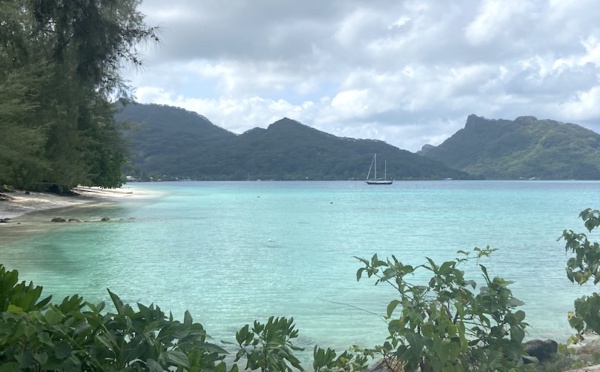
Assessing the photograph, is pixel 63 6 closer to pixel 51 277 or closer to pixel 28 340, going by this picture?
pixel 51 277

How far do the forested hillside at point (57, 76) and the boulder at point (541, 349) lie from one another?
1814 centimetres

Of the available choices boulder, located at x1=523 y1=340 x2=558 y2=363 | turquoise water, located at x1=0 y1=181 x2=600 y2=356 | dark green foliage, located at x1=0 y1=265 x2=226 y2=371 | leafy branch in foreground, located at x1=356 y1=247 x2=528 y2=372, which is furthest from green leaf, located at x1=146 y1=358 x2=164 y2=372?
turquoise water, located at x1=0 y1=181 x2=600 y2=356

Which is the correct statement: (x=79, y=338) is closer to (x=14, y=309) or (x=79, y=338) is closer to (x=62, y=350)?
(x=62, y=350)

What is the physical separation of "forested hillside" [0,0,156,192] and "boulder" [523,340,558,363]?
18137mm

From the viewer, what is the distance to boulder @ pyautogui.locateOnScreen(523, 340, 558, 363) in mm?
5754

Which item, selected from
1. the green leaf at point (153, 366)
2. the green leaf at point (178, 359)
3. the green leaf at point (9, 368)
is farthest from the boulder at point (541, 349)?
the green leaf at point (9, 368)

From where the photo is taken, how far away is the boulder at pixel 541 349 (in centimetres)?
575

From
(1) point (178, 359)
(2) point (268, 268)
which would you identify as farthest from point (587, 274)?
(2) point (268, 268)

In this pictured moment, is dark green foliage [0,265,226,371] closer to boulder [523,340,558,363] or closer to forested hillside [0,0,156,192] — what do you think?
boulder [523,340,558,363]

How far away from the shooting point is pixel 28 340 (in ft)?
6.63

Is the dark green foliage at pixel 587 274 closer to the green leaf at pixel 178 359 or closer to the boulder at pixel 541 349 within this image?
the boulder at pixel 541 349

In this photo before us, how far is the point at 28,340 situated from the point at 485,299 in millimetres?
2680

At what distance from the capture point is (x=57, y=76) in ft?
103

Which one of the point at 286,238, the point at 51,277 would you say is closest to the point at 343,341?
the point at 51,277
